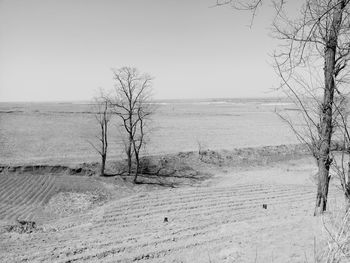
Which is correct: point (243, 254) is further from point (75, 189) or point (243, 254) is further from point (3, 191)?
point (3, 191)

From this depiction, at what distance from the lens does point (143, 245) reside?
8055mm

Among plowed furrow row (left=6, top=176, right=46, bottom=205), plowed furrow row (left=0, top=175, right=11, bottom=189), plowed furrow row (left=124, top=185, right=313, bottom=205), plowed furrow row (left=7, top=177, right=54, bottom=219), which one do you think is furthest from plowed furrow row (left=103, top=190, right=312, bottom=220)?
plowed furrow row (left=0, top=175, right=11, bottom=189)

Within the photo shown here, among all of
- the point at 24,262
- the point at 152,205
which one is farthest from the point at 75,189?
the point at 24,262

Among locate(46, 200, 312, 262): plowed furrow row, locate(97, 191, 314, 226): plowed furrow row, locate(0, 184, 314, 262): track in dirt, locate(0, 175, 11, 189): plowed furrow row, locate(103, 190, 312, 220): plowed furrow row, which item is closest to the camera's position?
locate(46, 200, 312, 262): plowed furrow row

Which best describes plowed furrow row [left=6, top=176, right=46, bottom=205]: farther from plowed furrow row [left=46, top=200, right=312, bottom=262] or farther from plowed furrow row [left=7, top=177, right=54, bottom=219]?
plowed furrow row [left=46, top=200, right=312, bottom=262]

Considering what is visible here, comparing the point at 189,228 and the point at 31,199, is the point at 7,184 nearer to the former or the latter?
the point at 31,199

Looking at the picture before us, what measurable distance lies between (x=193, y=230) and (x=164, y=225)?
1861 mm

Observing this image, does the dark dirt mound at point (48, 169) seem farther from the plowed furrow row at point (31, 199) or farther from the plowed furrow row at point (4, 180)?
the plowed furrow row at point (31, 199)

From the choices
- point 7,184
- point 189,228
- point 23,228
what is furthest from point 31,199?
point 189,228

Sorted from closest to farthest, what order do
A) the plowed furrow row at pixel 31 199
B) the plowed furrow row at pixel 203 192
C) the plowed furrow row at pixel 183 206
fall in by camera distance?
the plowed furrow row at pixel 183 206
the plowed furrow row at pixel 31 199
the plowed furrow row at pixel 203 192

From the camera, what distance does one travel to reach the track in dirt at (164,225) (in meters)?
7.67

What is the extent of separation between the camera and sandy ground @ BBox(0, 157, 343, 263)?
6234mm

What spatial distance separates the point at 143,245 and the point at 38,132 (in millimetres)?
35431

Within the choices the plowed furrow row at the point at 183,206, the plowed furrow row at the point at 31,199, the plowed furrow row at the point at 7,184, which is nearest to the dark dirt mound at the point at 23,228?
the plowed furrow row at the point at 31,199
